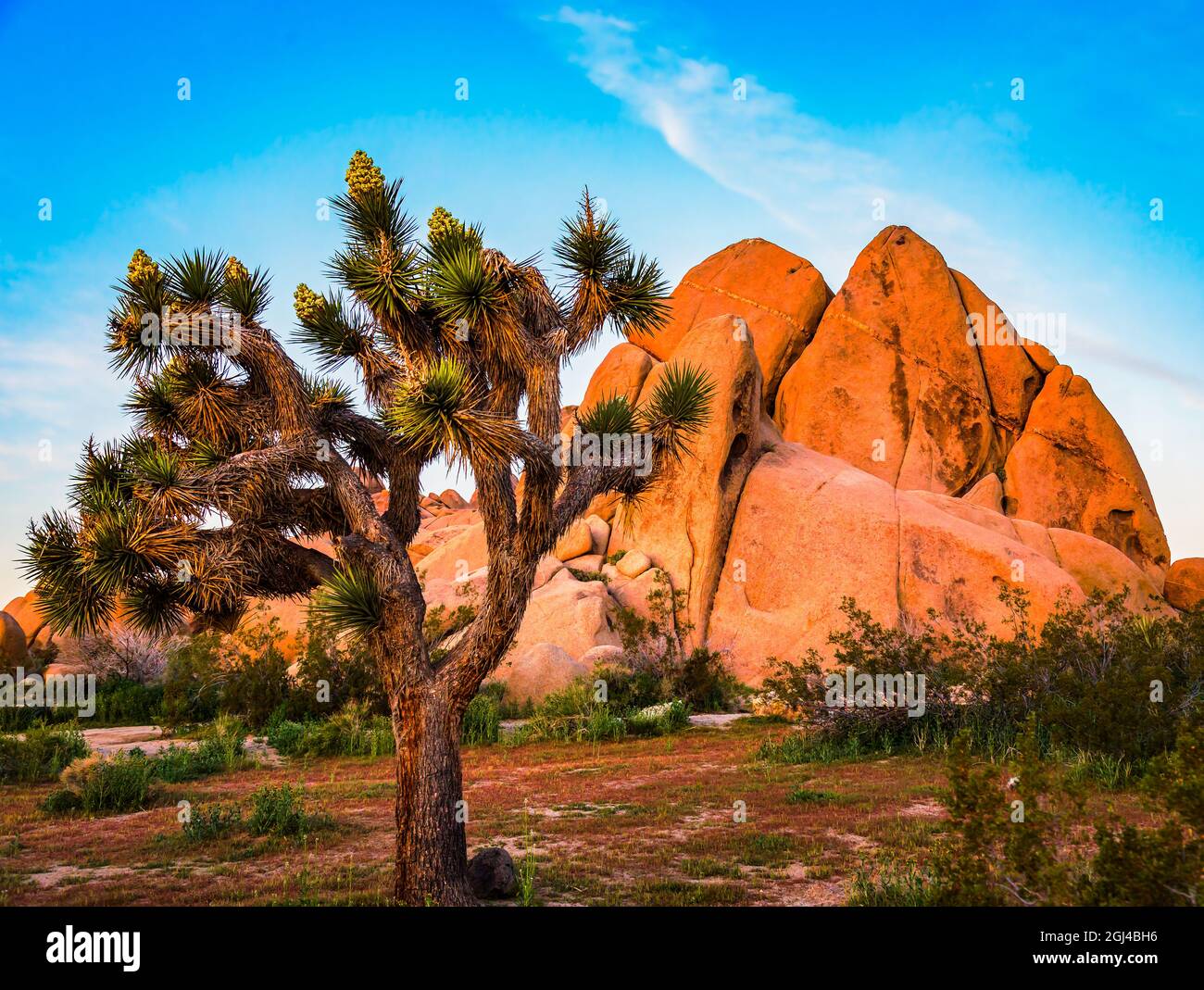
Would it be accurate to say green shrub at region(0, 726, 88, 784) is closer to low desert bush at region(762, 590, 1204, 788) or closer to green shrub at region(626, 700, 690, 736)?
green shrub at region(626, 700, 690, 736)

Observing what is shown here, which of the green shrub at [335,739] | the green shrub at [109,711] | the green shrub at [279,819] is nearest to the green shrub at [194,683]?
the green shrub at [109,711]

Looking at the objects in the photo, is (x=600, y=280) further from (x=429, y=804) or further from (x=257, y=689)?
(x=257, y=689)

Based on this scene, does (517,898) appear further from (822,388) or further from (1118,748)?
(822,388)

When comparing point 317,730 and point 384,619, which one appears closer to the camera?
point 384,619

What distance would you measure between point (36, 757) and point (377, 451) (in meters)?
10.4

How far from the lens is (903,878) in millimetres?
7137

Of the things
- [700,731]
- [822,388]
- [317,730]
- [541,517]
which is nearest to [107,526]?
[541,517]

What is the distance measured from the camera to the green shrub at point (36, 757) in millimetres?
14508

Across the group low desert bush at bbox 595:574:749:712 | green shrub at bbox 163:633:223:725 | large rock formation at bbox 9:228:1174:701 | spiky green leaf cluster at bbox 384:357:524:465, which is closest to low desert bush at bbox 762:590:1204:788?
low desert bush at bbox 595:574:749:712

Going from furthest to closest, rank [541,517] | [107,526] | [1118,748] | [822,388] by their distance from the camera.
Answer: [822,388] → [1118,748] → [541,517] → [107,526]
